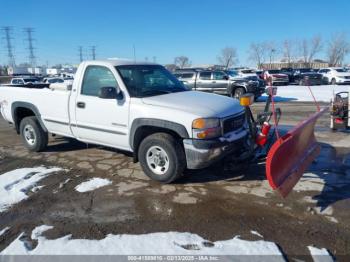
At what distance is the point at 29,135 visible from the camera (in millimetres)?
6879

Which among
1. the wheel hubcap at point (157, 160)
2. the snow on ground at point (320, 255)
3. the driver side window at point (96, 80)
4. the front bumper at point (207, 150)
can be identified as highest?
the driver side window at point (96, 80)

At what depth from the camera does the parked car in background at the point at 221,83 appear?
17266 mm

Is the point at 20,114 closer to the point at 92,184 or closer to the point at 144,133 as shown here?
the point at 92,184

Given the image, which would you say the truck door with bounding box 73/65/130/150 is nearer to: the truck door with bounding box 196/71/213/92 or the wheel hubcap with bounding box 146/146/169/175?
the wheel hubcap with bounding box 146/146/169/175

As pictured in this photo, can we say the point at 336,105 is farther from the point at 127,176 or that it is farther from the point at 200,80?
the point at 200,80

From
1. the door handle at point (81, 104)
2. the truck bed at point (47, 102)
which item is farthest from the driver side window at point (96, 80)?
the truck bed at point (47, 102)

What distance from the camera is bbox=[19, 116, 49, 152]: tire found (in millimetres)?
6602

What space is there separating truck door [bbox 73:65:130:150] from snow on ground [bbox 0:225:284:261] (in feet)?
6.85

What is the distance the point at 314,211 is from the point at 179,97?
99.9 inches

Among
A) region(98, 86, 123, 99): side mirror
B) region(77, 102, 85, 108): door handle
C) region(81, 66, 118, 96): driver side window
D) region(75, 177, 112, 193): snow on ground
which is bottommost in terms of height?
region(75, 177, 112, 193): snow on ground

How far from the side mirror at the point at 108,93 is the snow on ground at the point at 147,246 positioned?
7.42ft

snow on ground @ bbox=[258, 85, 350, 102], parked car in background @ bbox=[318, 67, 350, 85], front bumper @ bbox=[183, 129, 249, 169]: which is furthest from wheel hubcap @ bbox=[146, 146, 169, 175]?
parked car in background @ bbox=[318, 67, 350, 85]

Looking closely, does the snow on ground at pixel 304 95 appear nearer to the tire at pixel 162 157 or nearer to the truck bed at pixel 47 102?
the tire at pixel 162 157

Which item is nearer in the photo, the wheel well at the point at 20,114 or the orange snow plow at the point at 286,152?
the orange snow plow at the point at 286,152
